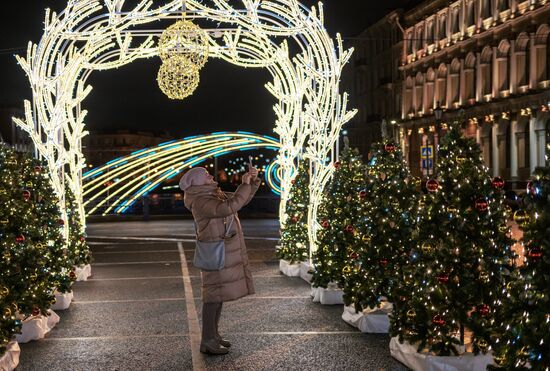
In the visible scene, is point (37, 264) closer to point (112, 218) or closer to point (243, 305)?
point (243, 305)

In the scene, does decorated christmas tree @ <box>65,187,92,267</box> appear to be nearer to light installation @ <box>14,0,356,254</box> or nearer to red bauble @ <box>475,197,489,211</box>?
light installation @ <box>14,0,356,254</box>

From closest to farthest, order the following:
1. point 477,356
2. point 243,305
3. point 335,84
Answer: point 477,356 < point 243,305 < point 335,84

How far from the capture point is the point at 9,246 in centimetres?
746

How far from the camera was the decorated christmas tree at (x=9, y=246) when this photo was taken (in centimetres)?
693

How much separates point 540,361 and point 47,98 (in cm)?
936

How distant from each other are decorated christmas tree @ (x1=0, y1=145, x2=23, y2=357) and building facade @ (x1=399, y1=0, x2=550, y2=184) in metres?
25.2

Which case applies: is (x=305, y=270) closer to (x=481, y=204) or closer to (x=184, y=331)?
(x=184, y=331)

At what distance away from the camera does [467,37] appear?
44.6 m

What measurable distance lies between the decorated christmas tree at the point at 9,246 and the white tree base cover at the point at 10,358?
121 millimetres

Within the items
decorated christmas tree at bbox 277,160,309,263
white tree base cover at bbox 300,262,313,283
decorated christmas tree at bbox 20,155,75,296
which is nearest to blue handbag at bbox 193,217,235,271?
decorated christmas tree at bbox 20,155,75,296

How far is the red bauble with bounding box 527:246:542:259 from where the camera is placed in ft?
15.3

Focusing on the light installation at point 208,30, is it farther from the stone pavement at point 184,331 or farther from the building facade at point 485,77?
the building facade at point 485,77

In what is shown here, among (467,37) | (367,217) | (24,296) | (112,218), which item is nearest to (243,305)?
(367,217)

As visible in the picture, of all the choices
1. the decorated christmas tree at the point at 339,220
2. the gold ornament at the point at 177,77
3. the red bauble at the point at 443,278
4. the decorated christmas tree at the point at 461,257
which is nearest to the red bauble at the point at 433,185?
the decorated christmas tree at the point at 461,257
